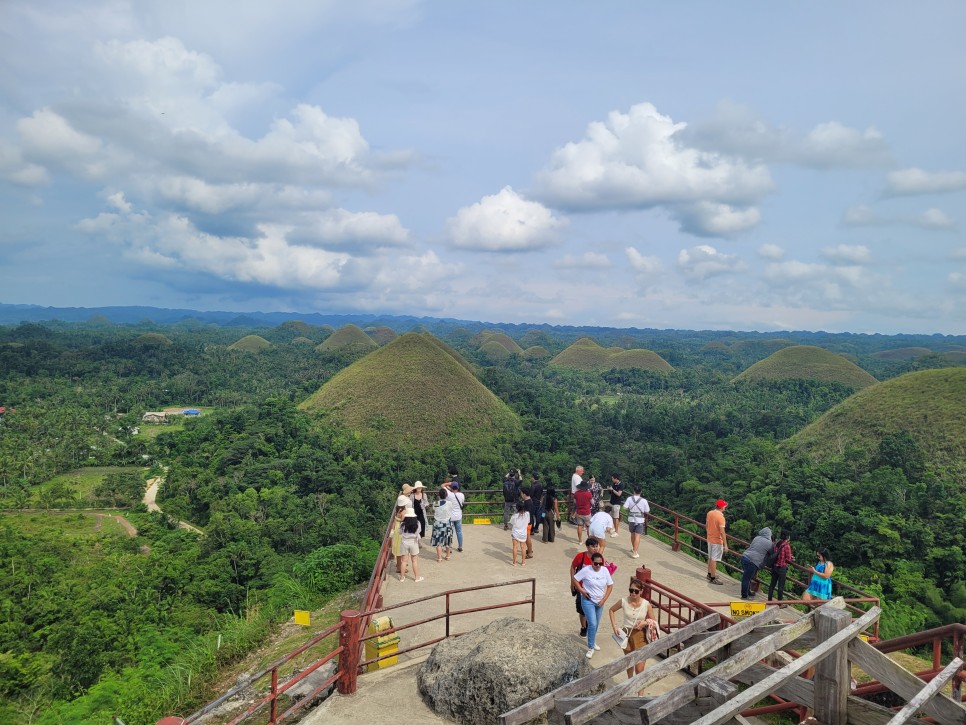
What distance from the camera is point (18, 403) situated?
7575 cm

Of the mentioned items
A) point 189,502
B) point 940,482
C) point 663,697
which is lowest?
point 189,502

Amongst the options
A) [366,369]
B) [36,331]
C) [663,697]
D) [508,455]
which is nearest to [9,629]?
[663,697]

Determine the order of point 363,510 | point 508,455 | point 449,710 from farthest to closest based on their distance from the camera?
1. point 508,455
2. point 363,510
3. point 449,710

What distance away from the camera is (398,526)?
32.3 feet

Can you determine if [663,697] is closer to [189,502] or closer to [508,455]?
[189,502]

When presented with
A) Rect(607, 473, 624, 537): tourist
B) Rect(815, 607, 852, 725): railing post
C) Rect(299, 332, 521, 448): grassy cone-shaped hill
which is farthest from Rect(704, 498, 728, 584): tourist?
Rect(299, 332, 521, 448): grassy cone-shaped hill

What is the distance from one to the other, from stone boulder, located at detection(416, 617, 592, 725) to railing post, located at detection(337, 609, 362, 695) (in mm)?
765

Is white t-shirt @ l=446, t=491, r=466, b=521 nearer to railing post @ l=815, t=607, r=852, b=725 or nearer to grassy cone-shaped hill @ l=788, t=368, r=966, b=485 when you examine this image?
railing post @ l=815, t=607, r=852, b=725

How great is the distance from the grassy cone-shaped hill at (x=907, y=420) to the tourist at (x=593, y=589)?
3945 cm

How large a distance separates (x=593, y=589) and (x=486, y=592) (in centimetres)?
292

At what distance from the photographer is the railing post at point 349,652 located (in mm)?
6297

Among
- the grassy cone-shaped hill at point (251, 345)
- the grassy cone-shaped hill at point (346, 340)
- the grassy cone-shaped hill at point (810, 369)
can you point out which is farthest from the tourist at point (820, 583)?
the grassy cone-shaped hill at point (251, 345)

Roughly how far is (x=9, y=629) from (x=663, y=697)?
1184 inches

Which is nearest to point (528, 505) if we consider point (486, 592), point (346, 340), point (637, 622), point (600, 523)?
point (600, 523)
